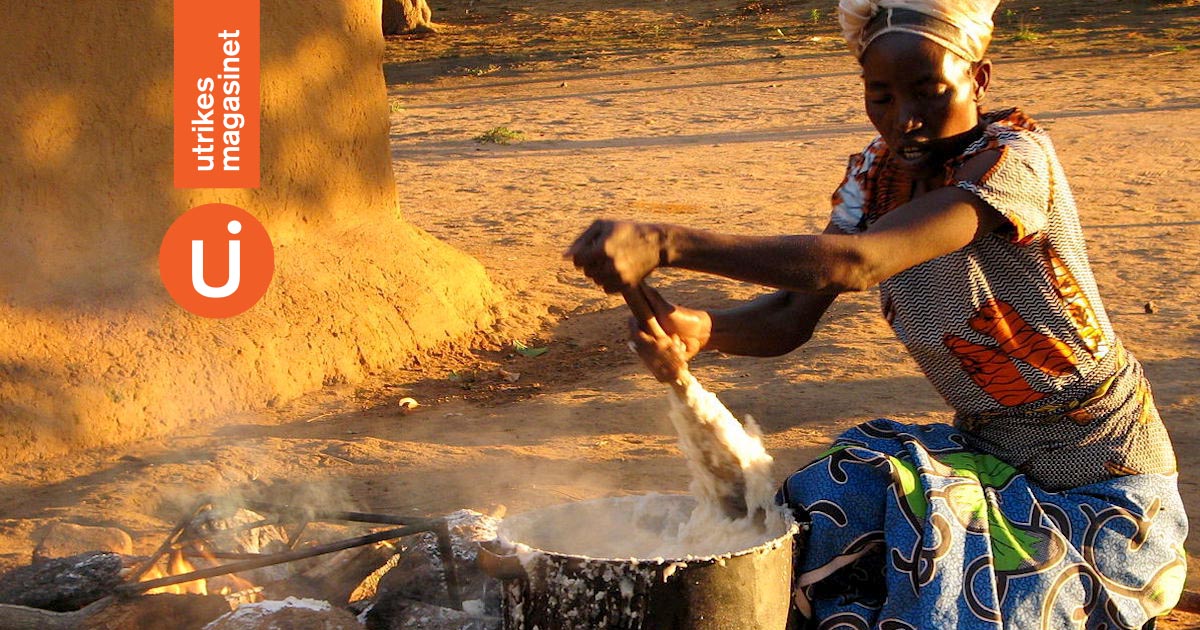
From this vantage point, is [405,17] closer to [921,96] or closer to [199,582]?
[199,582]

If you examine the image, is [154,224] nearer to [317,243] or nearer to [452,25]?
[317,243]

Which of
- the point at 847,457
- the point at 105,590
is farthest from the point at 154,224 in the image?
the point at 847,457

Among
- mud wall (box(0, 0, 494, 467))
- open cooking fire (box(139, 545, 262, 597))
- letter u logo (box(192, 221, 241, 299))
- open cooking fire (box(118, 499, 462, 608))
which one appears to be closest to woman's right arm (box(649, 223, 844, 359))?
open cooking fire (box(118, 499, 462, 608))

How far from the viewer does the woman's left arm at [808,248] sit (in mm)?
1758

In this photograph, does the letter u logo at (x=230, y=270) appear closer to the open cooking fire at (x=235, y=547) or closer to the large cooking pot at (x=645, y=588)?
the open cooking fire at (x=235, y=547)

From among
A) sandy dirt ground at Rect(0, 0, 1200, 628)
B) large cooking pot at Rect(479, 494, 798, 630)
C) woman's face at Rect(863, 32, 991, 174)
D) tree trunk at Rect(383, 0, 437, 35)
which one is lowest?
sandy dirt ground at Rect(0, 0, 1200, 628)

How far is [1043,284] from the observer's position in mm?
2139

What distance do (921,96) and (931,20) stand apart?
128 millimetres

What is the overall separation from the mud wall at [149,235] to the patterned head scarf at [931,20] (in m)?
2.92

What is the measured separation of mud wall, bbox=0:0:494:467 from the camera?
3988mm

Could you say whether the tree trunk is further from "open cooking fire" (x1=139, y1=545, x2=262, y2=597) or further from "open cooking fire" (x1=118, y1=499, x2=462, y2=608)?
"open cooking fire" (x1=139, y1=545, x2=262, y2=597)

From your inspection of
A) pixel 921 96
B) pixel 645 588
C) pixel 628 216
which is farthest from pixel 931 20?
pixel 628 216

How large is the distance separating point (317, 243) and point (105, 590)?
2544 mm

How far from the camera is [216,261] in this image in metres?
4.44
